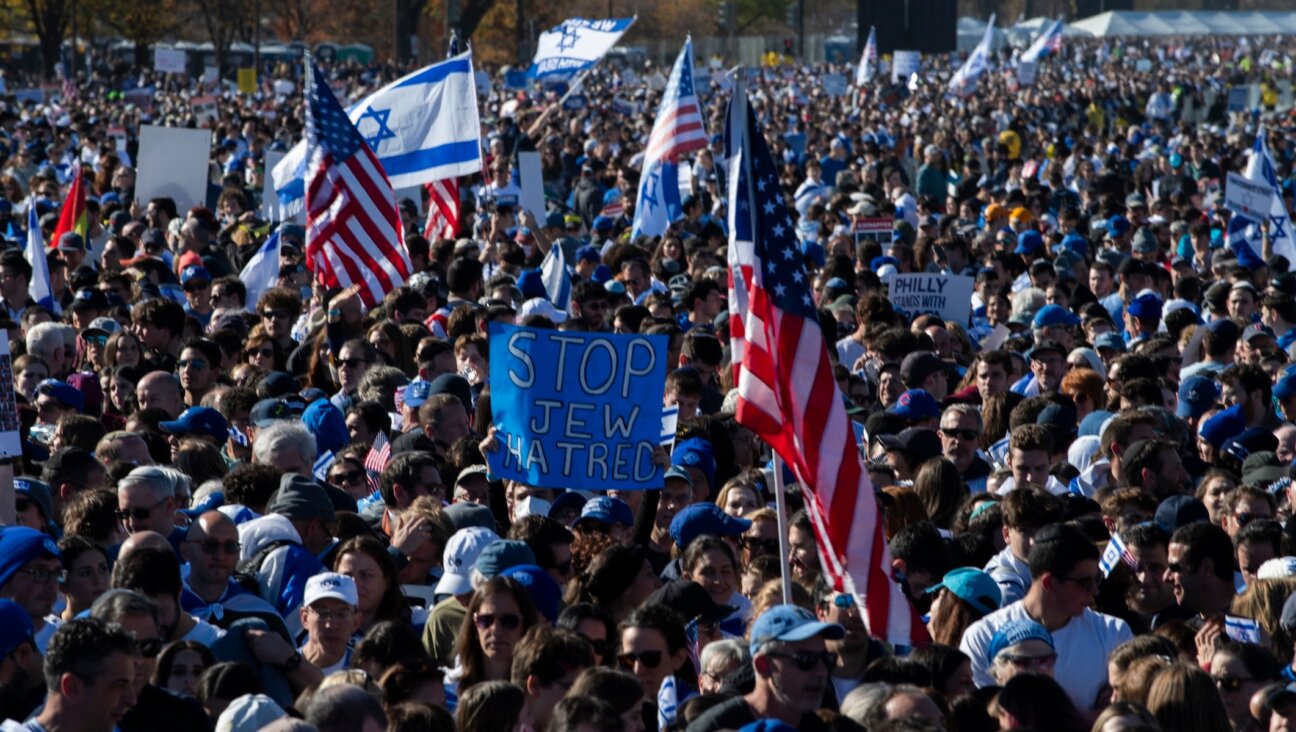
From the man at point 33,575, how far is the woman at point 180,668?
46cm

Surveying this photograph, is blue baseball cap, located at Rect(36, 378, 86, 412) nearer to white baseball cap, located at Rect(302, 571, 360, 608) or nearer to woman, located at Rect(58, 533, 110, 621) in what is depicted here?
woman, located at Rect(58, 533, 110, 621)

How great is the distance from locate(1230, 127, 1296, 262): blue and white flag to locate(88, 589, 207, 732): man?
44.6 feet

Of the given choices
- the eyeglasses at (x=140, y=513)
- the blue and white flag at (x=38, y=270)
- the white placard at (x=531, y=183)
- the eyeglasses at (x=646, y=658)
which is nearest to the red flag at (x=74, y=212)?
the blue and white flag at (x=38, y=270)

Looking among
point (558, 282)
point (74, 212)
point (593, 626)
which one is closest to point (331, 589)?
point (593, 626)

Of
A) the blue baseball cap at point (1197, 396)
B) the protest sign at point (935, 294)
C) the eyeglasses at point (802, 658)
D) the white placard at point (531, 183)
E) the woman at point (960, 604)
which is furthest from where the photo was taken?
the white placard at point (531, 183)

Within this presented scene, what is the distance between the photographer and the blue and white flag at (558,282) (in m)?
15.1

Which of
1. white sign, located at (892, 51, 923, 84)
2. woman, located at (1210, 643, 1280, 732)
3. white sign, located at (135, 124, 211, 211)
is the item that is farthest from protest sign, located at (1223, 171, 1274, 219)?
white sign, located at (892, 51, 923, 84)

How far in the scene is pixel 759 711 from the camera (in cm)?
562

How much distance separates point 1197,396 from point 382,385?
396cm

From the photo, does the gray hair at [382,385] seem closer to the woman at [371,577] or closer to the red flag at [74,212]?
the woman at [371,577]

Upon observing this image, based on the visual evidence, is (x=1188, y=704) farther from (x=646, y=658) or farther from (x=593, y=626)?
(x=593, y=626)

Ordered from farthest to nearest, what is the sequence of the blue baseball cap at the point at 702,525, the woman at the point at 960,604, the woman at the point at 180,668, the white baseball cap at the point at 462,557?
the blue baseball cap at the point at 702,525 < the white baseball cap at the point at 462,557 < the woman at the point at 960,604 < the woman at the point at 180,668

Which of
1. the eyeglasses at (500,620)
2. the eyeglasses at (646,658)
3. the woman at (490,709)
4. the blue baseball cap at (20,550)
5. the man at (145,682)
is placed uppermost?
the blue baseball cap at (20,550)

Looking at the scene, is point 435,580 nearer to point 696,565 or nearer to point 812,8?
point 696,565
